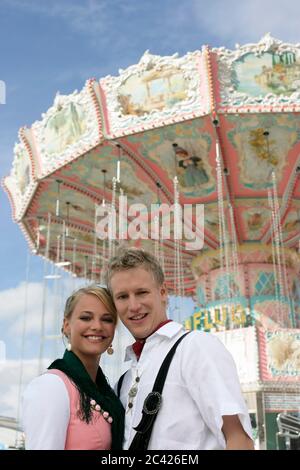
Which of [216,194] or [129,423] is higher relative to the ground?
[216,194]

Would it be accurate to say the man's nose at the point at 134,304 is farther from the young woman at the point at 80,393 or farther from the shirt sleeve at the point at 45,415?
the shirt sleeve at the point at 45,415

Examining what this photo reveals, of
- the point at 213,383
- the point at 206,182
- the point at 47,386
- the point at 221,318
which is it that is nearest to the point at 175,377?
the point at 213,383

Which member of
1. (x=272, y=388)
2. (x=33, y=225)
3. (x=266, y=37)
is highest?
(x=266, y=37)

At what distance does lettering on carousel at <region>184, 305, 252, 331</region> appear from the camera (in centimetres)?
1466

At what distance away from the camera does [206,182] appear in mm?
13602

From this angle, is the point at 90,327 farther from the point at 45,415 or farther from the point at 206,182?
the point at 206,182

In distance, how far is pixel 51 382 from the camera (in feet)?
5.94

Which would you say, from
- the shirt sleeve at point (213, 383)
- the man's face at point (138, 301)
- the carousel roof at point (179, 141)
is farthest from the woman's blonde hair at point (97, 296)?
the carousel roof at point (179, 141)

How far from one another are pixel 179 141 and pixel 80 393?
33.8 ft

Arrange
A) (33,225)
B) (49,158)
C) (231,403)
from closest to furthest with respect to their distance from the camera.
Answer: (231,403) < (49,158) < (33,225)

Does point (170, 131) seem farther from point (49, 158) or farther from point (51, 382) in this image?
point (51, 382)

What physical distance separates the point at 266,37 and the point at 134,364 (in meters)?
10.4

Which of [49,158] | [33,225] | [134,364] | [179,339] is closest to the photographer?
[179,339]

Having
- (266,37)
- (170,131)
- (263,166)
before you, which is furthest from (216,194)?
(266,37)
